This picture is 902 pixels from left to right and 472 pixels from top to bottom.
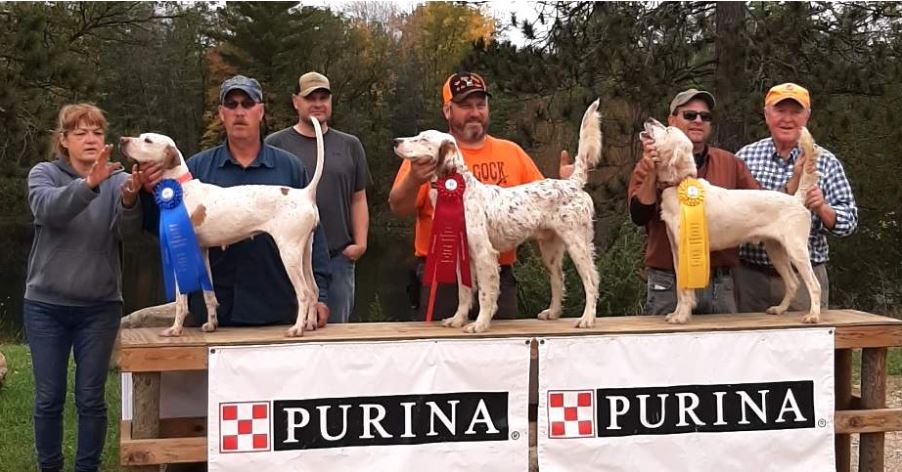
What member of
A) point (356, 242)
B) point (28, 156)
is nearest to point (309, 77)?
point (356, 242)

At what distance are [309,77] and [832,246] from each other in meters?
11.1

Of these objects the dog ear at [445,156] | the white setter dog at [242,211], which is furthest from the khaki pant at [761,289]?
the white setter dog at [242,211]

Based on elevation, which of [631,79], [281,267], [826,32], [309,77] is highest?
[826,32]

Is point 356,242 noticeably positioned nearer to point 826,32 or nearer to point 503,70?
point 503,70

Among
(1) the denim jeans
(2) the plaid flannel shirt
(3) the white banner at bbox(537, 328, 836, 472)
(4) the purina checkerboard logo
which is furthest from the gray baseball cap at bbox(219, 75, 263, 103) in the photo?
(2) the plaid flannel shirt

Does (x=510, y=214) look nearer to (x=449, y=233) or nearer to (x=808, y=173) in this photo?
(x=449, y=233)

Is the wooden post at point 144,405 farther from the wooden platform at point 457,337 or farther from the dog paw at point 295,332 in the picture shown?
the dog paw at point 295,332

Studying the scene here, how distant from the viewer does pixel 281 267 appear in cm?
397

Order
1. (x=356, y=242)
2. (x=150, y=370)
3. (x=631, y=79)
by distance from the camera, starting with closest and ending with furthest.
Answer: (x=150, y=370) < (x=356, y=242) < (x=631, y=79)

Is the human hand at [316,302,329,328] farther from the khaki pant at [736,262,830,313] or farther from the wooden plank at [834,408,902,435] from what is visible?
the wooden plank at [834,408,902,435]

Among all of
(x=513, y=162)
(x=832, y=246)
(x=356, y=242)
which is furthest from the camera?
(x=832, y=246)

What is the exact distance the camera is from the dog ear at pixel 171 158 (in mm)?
3523

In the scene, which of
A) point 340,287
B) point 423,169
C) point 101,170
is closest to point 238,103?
point 101,170

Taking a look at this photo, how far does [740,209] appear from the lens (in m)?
3.90
